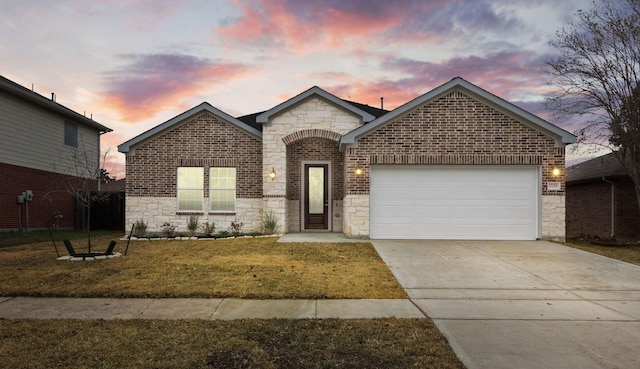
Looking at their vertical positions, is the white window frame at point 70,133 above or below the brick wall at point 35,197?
above

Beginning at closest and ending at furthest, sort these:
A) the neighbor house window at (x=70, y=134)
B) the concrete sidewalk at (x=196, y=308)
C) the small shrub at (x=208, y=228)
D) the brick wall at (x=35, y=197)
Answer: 1. the concrete sidewalk at (x=196, y=308)
2. the small shrub at (x=208, y=228)
3. the brick wall at (x=35, y=197)
4. the neighbor house window at (x=70, y=134)

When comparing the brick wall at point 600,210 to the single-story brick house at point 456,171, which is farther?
the brick wall at point 600,210

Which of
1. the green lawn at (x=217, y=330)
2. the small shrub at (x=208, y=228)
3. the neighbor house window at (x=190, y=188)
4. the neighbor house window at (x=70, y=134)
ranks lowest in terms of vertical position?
the green lawn at (x=217, y=330)

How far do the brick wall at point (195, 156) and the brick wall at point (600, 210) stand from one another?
14.6 metres

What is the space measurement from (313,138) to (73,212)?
47.9ft

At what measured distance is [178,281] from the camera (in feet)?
24.3

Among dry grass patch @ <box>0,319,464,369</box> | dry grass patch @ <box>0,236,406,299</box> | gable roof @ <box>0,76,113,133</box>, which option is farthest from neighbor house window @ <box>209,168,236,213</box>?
dry grass patch @ <box>0,319,464,369</box>

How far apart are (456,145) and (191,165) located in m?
9.61

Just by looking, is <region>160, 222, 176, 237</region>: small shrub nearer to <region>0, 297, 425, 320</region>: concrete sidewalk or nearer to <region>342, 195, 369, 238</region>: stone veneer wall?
<region>342, 195, 369, 238</region>: stone veneer wall

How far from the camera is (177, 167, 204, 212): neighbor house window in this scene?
15977 mm

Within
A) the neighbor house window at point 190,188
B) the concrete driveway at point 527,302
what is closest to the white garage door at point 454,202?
the concrete driveway at point 527,302

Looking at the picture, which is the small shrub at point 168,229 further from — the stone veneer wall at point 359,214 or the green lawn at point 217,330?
the stone veneer wall at point 359,214

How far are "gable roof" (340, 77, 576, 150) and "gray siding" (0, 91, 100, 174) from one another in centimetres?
1444

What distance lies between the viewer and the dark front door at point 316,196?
16.0m
